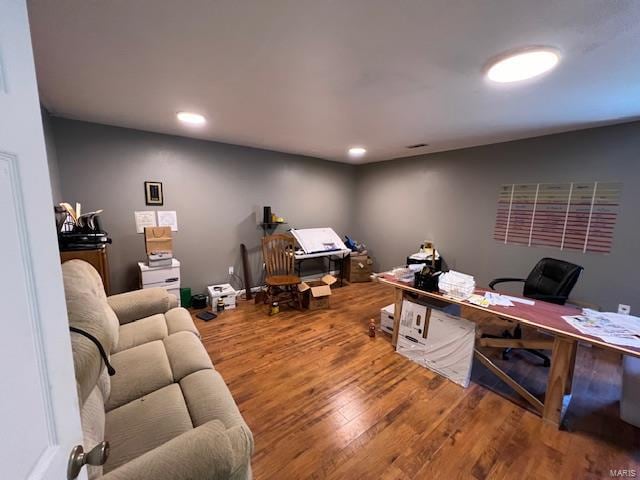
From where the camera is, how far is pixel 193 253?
3676mm

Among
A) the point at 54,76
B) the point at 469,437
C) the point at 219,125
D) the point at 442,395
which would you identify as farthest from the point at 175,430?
the point at 219,125

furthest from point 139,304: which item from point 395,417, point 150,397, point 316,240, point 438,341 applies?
point 316,240

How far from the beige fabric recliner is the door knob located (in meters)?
0.23

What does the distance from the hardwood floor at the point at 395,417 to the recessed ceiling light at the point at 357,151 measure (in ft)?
8.82

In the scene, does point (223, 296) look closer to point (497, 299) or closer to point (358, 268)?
point (358, 268)

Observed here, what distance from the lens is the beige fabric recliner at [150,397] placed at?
871mm

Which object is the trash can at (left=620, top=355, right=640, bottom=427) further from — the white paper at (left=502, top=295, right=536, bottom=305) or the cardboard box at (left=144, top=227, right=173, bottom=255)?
the cardboard box at (left=144, top=227, right=173, bottom=255)

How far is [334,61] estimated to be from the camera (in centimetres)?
156

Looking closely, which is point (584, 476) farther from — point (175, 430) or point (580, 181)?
point (580, 181)

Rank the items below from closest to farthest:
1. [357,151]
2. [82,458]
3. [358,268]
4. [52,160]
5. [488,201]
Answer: [82,458] < [52,160] < [488,201] < [357,151] < [358,268]

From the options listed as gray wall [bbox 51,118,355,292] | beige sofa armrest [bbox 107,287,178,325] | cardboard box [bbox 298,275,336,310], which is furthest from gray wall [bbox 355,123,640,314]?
beige sofa armrest [bbox 107,287,178,325]

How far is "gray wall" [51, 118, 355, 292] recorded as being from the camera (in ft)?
9.61

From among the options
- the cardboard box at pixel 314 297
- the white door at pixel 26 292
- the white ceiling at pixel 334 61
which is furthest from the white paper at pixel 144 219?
the white door at pixel 26 292

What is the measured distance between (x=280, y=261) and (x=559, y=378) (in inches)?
123
